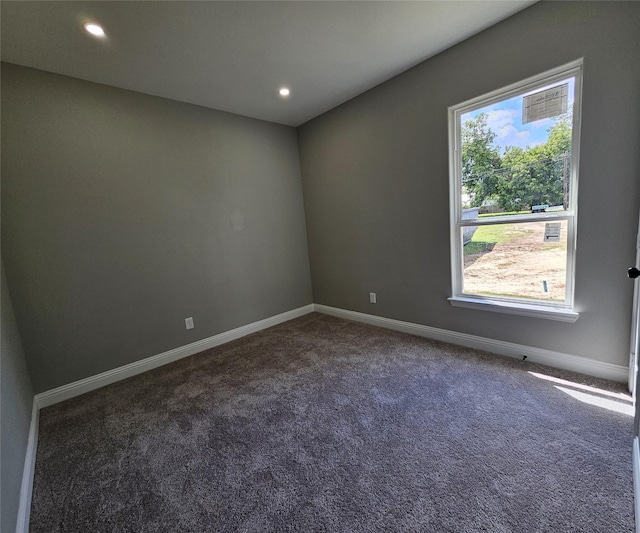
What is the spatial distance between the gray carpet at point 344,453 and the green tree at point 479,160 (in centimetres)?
147

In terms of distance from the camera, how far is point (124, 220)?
2.64m

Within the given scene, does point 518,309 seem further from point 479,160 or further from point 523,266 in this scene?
point 479,160

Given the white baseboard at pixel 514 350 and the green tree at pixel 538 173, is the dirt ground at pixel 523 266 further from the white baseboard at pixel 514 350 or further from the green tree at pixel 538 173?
the white baseboard at pixel 514 350

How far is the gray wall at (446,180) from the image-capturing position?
70.1 inches

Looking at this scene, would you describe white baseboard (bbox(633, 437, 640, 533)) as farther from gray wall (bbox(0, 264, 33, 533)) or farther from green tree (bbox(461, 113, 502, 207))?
gray wall (bbox(0, 264, 33, 533))

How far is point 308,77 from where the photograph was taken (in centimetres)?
263

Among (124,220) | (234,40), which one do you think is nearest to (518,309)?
(234,40)

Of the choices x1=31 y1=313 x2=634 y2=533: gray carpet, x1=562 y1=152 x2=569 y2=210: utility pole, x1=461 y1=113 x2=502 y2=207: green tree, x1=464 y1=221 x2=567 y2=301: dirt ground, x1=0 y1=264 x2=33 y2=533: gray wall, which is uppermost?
x1=461 y1=113 x2=502 y2=207: green tree

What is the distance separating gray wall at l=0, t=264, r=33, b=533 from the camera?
46.5 inches

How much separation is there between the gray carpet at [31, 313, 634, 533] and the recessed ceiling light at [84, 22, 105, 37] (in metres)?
2.69

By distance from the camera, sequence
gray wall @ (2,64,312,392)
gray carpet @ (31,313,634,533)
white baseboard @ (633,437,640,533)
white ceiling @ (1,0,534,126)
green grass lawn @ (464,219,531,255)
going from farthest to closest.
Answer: green grass lawn @ (464,219,531,255)
gray wall @ (2,64,312,392)
white ceiling @ (1,0,534,126)
gray carpet @ (31,313,634,533)
white baseboard @ (633,437,640,533)

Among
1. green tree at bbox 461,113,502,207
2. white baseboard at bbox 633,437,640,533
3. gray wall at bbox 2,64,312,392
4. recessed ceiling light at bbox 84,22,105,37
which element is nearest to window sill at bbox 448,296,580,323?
green tree at bbox 461,113,502,207

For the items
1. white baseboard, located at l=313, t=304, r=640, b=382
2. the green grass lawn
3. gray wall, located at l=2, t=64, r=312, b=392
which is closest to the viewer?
white baseboard, located at l=313, t=304, r=640, b=382

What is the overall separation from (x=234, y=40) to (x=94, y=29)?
34.9 inches
